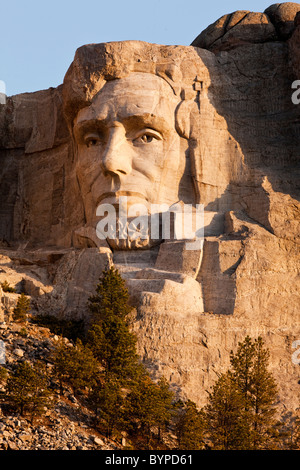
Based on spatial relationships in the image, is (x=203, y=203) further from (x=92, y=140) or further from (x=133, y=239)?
(x=92, y=140)

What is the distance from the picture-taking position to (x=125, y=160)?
3016 cm

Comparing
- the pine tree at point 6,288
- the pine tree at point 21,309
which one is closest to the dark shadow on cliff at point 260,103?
the pine tree at point 6,288

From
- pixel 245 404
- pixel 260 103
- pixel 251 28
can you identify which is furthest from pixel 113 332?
pixel 251 28

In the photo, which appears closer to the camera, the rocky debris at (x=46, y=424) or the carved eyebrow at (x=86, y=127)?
the rocky debris at (x=46, y=424)

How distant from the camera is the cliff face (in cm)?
2666

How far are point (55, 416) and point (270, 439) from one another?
15.8 ft

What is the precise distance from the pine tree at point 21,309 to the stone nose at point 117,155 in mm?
4618

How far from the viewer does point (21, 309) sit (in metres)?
27.1

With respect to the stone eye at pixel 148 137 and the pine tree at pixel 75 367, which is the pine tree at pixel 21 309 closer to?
the pine tree at pixel 75 367

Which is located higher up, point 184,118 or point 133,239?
point 184,118

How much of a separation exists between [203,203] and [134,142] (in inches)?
100

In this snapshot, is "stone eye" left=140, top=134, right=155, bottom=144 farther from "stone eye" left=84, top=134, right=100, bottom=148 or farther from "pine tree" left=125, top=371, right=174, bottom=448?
"pine tree" left=125, top=371, right=174, bottom=448

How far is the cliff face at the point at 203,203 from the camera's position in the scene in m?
26.7

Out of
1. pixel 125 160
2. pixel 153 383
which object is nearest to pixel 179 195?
pixel 125 160
